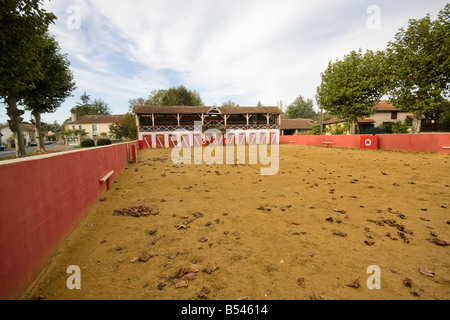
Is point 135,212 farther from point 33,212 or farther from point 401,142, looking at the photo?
point 401,142

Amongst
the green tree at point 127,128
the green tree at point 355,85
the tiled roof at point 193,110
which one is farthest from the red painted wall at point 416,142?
the green tree at point 127,128

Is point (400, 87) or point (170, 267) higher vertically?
point (400, 87)

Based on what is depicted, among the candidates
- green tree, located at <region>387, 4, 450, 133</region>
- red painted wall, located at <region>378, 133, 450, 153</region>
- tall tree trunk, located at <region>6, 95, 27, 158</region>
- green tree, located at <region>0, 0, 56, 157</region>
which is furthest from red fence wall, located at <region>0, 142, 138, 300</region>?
green tree, located at <region>387, 4, 450, 133</region>

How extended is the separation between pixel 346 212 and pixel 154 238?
12.9 feet

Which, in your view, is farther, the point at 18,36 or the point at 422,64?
the point at 422,64

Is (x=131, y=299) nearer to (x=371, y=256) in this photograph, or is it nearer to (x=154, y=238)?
(x=154, y=238)

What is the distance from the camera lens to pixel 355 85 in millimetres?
25578

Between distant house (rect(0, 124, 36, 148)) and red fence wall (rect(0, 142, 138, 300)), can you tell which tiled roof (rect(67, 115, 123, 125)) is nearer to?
distant house (rect(0, 124, 36, 148))

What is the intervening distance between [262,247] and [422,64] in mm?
25841

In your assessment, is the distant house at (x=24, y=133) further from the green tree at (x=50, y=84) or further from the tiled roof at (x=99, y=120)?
the green tree at (x=50, y=84)

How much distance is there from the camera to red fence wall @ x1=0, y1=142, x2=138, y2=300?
1909 millimetres

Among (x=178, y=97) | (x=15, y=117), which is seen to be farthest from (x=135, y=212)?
(x=178, y=97)

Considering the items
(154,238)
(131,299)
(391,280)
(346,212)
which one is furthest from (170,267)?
(346,212)

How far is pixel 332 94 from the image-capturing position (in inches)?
1054
